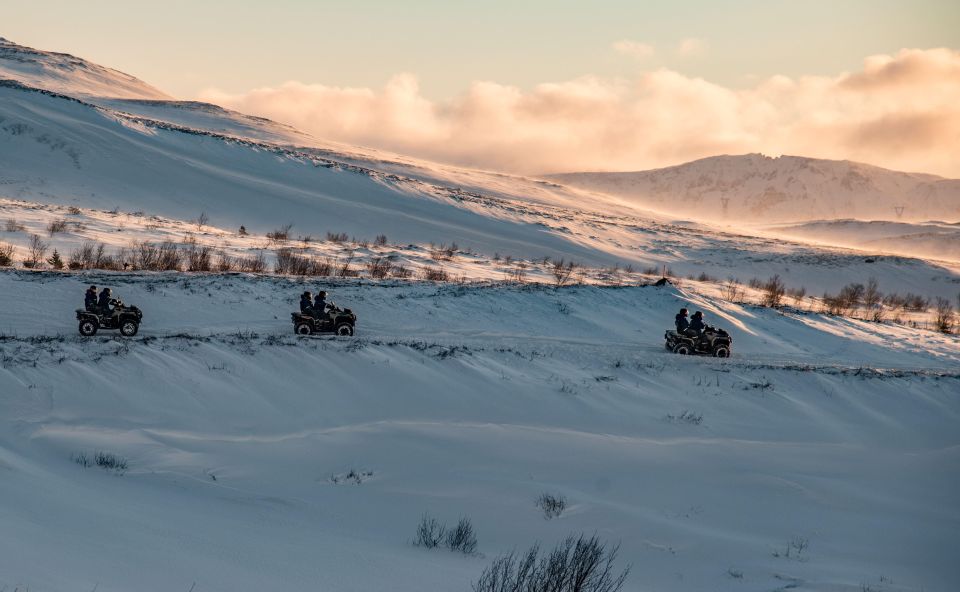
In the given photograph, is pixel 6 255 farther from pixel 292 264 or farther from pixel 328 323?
pixel 328 323

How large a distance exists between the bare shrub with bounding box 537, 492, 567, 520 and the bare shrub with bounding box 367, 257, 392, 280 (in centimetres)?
1755

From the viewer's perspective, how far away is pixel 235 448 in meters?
10.5

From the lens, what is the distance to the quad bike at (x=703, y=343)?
18.9m

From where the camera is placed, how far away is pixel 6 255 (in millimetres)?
21594

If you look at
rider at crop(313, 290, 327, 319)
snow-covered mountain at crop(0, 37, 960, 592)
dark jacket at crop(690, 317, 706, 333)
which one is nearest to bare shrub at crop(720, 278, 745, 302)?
snow-covered mountain at crop(0, 37, 960, 592)

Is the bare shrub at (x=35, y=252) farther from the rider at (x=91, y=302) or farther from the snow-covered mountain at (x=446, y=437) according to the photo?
the rider at (x=91, y=302)

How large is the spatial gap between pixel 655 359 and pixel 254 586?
523 inches

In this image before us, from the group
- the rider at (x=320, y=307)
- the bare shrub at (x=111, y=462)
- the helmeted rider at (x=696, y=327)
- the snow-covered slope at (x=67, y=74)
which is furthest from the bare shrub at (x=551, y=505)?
the snow-covered slope at (x=67, y=74)

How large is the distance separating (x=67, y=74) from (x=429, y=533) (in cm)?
11279

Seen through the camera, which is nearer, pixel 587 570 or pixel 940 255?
pixel 587 570

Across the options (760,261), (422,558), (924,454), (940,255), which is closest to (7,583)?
(422,558)

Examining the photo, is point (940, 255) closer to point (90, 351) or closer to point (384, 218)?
point (384, 218)

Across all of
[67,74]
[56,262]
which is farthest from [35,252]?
[67,74]

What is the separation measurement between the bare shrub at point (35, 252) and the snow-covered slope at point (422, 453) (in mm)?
3609
